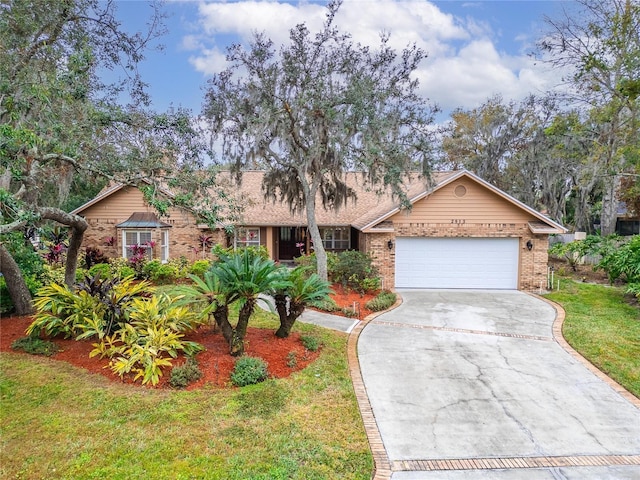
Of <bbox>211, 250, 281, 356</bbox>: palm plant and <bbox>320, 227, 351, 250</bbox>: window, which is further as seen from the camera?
<bbox>320, 227, 351, 250</bbox>: window

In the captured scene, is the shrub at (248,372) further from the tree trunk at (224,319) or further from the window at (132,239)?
the window at (132,239)

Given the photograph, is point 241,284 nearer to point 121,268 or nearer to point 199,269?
point 199,269

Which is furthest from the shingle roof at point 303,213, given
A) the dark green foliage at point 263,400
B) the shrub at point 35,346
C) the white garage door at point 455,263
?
the dark green foliage at point 263,400

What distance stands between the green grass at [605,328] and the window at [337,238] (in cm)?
957

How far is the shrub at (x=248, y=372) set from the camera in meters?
6.02

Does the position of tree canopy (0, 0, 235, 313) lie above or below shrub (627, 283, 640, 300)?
above

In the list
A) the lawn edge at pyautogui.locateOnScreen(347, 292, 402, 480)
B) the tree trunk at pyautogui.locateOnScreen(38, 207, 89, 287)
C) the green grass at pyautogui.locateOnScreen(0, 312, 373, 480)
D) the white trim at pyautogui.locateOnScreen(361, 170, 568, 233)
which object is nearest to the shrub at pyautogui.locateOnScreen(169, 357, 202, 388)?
the green grass at pyautogui.locateOnScreen(0, 312, 373, 480)

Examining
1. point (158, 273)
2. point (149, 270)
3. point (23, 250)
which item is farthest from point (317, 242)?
point (23, 250)

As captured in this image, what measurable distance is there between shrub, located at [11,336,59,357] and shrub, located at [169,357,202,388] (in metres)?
2.65

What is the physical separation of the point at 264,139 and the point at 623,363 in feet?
33.4

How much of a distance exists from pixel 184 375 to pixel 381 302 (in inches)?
268

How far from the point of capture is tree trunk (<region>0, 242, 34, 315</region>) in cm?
839

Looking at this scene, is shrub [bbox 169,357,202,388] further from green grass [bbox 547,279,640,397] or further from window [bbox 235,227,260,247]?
window [bbox 235,227,260,247]

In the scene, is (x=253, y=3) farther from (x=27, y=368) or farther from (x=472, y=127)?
(x=472, y=127)
